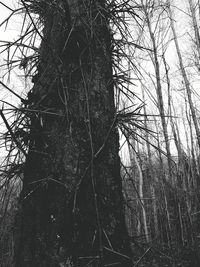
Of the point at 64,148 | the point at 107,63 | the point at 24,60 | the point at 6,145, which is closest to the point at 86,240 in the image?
the point at 64,148

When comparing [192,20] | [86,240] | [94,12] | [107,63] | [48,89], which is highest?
[192,20]

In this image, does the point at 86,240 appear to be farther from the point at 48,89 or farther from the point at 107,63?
the point at 107,63

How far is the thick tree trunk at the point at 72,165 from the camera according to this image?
26.4 inches

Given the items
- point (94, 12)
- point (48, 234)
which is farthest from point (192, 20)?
point (48, 234)

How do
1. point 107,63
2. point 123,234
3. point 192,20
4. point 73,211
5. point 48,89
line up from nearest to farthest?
point 73,211 → point 123,234 → point 48,89 → point 107,63 → point 192,20

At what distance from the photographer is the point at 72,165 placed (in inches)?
29.8

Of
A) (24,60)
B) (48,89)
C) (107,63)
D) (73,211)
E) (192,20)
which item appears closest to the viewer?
(73,211)

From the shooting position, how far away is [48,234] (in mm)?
681

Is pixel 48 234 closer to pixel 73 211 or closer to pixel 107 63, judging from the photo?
pixel 73 211

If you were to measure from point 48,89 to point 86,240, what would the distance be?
1.74 feet

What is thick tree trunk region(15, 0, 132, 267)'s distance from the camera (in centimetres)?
67

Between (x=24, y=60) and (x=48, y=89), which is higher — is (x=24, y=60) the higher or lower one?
the higher one

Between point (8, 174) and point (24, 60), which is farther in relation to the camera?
point (24, 60)

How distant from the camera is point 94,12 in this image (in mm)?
1014
